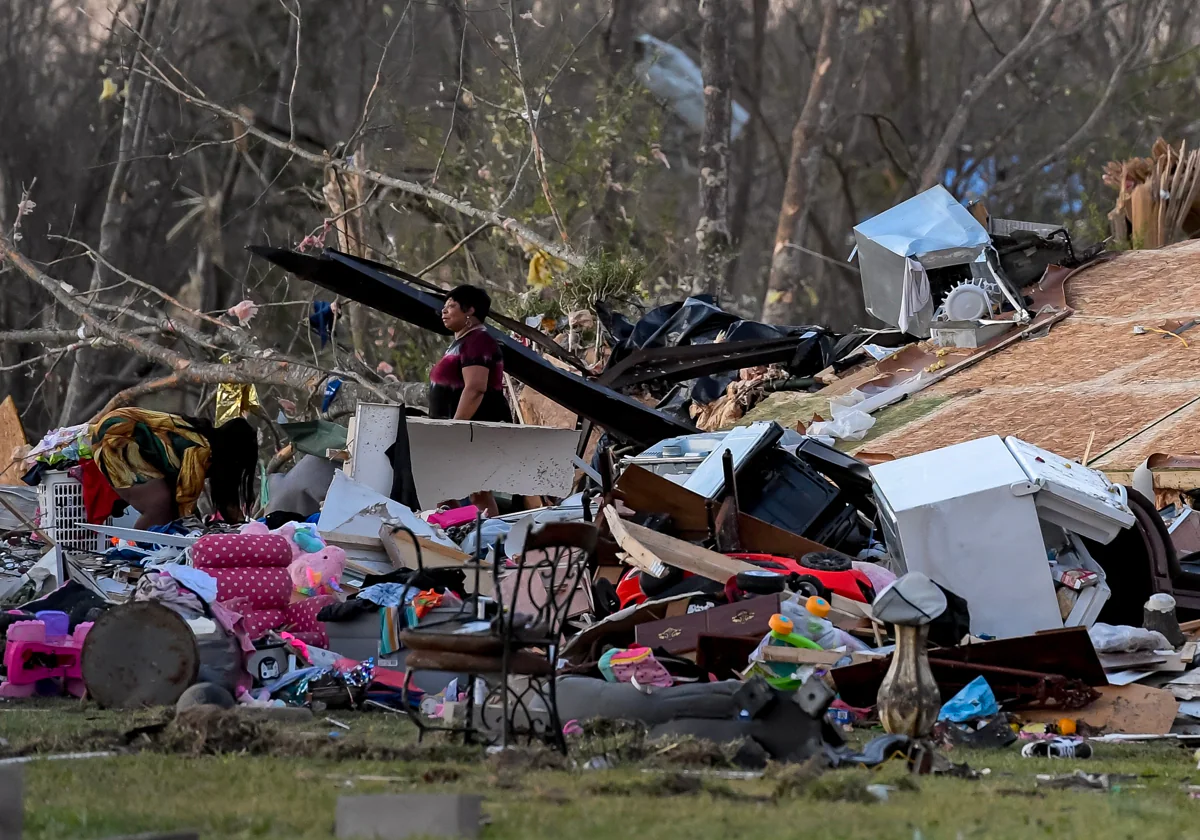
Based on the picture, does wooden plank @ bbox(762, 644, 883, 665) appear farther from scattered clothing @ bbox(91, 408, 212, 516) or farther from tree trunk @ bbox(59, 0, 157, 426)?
tree trunk @ bbox(59, 0, 157, 426)

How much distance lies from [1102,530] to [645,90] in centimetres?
1976

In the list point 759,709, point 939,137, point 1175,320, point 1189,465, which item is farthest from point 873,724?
point 939,137

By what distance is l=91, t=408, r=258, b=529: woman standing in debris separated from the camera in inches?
459

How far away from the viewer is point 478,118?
83.9ft

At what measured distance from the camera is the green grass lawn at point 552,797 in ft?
13.0

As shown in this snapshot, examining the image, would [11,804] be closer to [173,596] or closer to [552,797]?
[552,797]

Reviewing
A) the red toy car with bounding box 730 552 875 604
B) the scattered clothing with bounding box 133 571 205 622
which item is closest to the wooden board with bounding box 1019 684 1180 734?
the red toy car with bounding box 730 552 875 604

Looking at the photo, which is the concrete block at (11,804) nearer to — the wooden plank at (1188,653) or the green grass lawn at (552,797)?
the green grass lawn at (552,797)

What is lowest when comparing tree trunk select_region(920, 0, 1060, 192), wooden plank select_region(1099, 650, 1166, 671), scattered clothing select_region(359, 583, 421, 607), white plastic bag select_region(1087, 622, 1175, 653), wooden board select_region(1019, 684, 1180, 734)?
wooden board select_region(1019, 684, 1180, 734)

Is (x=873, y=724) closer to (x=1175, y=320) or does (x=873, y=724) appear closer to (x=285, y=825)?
(x=285, y=825)

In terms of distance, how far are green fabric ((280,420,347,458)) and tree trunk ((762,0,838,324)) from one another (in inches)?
584

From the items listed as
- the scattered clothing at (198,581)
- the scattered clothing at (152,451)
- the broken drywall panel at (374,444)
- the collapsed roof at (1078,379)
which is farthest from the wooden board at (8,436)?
the scattered clothing at (198,581)

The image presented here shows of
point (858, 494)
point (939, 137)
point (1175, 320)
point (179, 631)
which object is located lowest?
point (179, 631)

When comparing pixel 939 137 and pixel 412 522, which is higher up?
pixel 939 137
